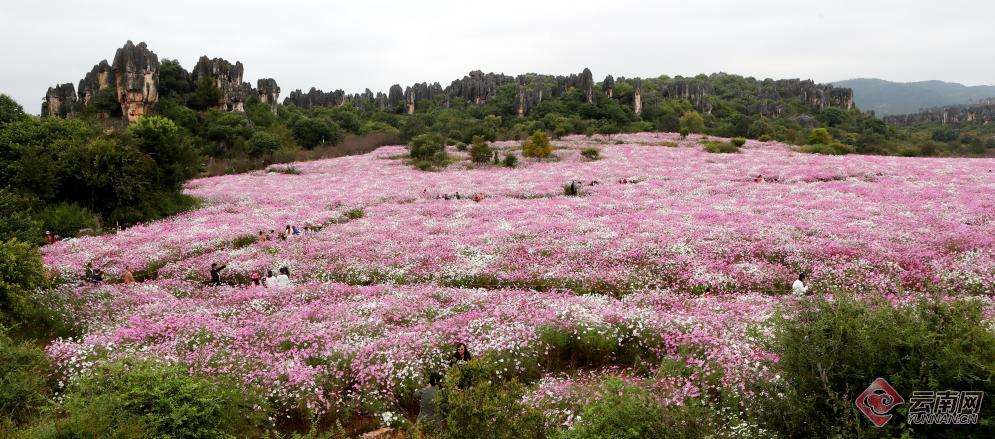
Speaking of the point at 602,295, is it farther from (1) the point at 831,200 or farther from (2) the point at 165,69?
(2) the point at 165,69

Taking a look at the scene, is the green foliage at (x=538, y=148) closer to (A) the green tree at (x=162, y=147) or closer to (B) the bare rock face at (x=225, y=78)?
(A) the green tree at (x=162, y=147)

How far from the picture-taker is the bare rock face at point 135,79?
69.8 m

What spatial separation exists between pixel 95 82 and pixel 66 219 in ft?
237

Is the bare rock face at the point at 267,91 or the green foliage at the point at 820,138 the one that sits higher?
the bare rock face at the point at 267,91

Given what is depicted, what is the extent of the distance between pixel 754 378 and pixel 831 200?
984 inches

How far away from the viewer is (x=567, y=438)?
7465 mm

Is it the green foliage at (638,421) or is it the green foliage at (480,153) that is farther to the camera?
the green foliage at (480,153)

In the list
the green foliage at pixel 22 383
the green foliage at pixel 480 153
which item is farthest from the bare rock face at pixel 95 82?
the green foliage at pixel 22 383

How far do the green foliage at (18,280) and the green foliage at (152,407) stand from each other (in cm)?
576

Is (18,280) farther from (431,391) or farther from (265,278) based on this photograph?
(431,391)

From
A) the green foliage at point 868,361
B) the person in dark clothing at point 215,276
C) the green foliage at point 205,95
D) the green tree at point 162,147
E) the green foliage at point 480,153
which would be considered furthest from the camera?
the green foliage at point 205,95

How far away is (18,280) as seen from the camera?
13883 millimetres

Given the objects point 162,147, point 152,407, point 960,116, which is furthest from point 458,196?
point 960,116

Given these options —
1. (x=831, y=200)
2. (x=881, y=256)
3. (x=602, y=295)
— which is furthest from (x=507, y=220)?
(x=831, y=200)
